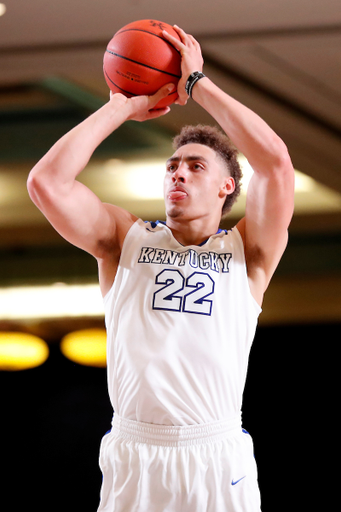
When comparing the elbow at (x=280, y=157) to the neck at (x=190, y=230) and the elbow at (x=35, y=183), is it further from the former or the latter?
the elbow at (x=35, y=183)

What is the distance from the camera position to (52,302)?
15.5ft

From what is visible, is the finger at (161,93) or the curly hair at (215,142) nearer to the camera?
the finger at (161,93)

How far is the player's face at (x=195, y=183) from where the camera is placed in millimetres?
2031

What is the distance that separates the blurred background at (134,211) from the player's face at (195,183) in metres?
Answer: 1.90

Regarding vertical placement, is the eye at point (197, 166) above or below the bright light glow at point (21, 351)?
above

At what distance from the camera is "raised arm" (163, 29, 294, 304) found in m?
1.86

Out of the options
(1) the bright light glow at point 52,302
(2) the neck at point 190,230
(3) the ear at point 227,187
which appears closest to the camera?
(2) the neck at point 190,230

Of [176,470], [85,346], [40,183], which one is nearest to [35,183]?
[40,183]

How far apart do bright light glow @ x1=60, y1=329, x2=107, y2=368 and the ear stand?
260 cm

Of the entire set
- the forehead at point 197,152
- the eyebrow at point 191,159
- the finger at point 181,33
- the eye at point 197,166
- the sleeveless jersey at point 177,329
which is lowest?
the sleeveless jersey at point 177,329

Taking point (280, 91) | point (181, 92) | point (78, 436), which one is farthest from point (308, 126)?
point (78, 436)

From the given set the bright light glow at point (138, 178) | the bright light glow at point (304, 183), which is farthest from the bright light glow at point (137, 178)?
the bright light glow at point (304, 183)

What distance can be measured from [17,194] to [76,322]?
4.06 feet

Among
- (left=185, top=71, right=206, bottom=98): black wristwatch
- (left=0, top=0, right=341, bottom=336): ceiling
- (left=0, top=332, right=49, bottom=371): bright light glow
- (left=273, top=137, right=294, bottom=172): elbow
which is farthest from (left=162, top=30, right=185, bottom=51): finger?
(left=0, top=332, right=49, bottom=371): bright light glow
